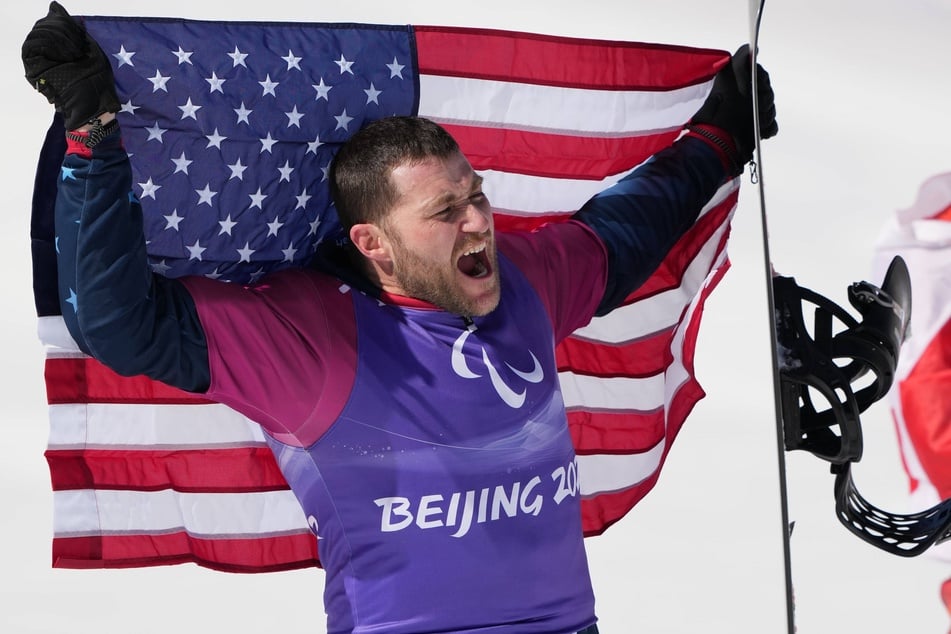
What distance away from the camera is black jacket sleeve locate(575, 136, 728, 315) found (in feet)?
8.67

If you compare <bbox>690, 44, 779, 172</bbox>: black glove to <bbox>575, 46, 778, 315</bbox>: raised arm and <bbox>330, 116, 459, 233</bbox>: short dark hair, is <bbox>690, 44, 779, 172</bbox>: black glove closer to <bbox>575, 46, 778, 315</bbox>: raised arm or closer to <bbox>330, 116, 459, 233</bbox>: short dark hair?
<bbox>575, 46, 778, 315</bbox>: raised arm

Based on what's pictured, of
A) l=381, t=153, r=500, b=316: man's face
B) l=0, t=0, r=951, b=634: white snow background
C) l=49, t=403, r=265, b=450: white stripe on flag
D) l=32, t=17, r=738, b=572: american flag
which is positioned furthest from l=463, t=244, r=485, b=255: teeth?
l=49, t=403, r=265, b=450: white stripe on flag

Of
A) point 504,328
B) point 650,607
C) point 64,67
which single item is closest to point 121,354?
point 64,67

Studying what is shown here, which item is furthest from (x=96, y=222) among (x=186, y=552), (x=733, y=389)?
(x=733, y=389)

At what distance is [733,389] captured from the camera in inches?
165

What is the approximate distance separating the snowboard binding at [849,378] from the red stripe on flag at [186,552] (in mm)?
1021

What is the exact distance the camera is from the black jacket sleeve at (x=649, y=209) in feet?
8.67

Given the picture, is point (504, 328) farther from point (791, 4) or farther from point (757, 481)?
point (757, 481)

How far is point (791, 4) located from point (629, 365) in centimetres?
91

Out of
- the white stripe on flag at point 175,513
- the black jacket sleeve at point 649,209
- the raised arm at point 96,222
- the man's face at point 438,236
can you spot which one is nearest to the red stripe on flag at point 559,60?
the black jacket sleeve at point 649,209

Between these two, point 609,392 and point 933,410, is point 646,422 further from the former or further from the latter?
point 933,410

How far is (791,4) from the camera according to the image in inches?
91.0

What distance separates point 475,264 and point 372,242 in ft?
0.59

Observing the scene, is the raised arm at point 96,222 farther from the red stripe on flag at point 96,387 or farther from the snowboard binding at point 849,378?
the snowboard binding at point 849,378
